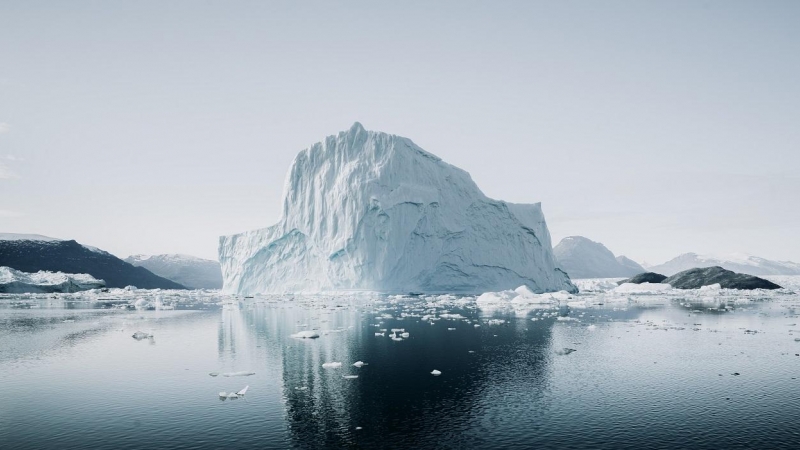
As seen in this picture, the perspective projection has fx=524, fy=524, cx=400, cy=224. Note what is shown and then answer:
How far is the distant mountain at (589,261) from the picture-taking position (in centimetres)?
17338

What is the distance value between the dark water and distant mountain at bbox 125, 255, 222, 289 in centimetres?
14797

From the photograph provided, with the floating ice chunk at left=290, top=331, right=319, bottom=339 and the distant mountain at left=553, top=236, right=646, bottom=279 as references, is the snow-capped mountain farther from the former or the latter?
the distant mountain at left=553, top=236, right=646, bottom=279

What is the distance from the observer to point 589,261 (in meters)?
176

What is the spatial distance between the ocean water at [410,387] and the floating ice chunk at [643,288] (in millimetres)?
40400

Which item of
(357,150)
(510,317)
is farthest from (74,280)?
(510,317)

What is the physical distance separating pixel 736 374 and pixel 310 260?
45.4 meters

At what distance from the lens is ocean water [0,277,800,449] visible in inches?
449

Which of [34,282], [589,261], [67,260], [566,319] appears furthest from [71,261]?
[589,261]

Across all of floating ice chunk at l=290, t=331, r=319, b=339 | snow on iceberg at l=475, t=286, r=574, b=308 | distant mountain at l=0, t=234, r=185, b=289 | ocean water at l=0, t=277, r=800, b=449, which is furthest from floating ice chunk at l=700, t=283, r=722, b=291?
distant mountain at l=0, t=234, r=185, b=289

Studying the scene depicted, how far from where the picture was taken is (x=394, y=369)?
1775 centimetres

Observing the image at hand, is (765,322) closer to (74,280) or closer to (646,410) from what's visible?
(646,410)

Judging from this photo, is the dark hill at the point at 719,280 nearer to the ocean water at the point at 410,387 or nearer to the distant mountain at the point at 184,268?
the ocean water at the point at 410,387

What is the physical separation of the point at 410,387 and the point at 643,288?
62523 mm

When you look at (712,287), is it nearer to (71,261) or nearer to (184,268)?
(71,261)
